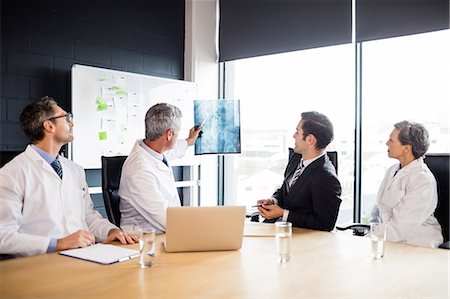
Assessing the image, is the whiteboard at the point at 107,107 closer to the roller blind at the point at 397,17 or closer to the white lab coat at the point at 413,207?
the roller blind at the point at 397,17

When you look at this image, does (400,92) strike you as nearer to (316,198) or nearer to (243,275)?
(316,198)

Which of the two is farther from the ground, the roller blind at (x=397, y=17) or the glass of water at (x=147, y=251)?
the roller blind at (x=397, y=17)

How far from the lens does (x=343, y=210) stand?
152 inches

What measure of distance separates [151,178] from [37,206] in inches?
24.5

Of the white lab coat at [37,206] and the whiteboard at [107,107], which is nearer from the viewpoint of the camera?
the white lab coat at [37,206]

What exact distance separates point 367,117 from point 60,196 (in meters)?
2.55

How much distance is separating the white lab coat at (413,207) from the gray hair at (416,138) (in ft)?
0.20

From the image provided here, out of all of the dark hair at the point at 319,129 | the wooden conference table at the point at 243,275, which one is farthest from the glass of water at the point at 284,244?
the dark hair at the point at 319,129

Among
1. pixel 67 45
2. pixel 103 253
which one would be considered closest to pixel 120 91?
pixel 67 45

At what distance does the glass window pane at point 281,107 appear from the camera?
12.8 feet

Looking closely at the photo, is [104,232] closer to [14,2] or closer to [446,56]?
[14,2]

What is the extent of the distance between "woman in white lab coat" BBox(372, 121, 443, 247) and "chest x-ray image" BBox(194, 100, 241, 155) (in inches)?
47.1

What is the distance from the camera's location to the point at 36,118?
2.31 m

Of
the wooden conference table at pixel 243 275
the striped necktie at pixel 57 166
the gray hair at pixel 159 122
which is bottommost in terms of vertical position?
the wooden conference table at pixel 243 275
